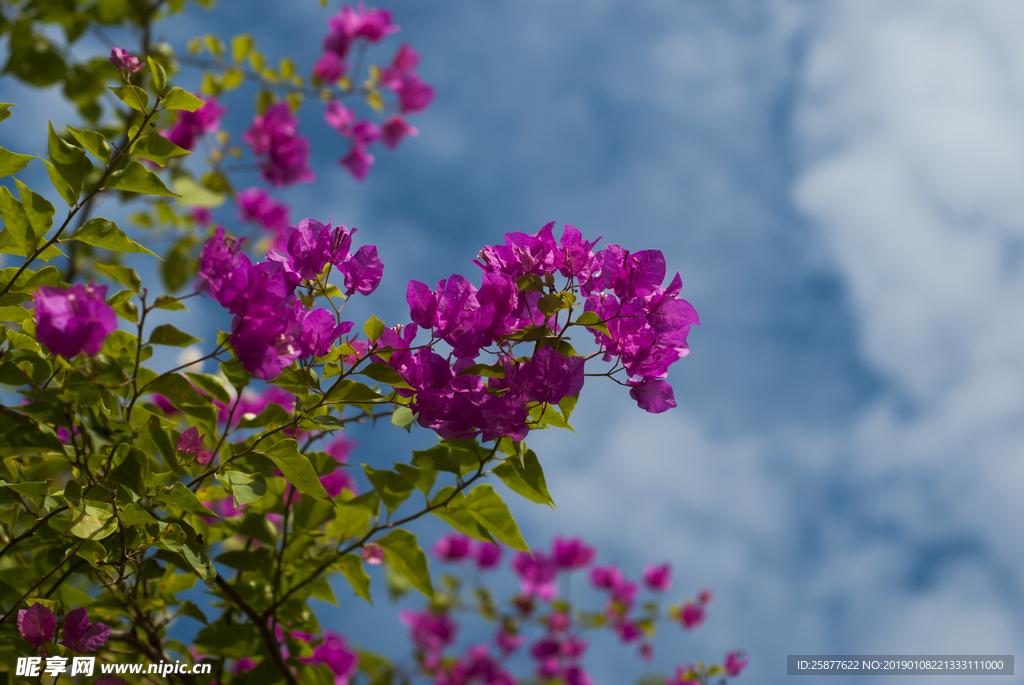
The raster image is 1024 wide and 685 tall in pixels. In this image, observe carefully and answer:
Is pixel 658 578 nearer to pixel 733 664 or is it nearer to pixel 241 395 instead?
pixel 733 664

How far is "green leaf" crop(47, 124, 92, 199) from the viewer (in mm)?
1104

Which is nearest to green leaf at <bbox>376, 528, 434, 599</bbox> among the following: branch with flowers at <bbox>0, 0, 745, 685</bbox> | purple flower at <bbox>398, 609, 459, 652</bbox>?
branch with flowers at <bbox>0, 0, 745, 685</bbox>

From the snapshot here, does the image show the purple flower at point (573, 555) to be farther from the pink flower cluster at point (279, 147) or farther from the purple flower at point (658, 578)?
the pink flower cluster at point (279, 147)

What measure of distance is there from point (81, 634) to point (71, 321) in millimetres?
511

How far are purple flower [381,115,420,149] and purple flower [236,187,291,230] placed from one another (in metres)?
0.89

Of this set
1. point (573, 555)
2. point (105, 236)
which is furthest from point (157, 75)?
→ point (573, 555)

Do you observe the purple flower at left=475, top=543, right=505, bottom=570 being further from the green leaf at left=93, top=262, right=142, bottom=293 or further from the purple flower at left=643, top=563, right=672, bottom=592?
the green leaf at left=93, top=262, right=142, bottom=293

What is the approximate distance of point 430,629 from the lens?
4520mm

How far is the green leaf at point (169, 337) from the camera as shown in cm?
101

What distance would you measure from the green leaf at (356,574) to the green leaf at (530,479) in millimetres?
404

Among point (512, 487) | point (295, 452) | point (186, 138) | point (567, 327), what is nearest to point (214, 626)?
point (295, 452)

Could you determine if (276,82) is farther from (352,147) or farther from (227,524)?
(227,524)

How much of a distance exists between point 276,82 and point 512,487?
100 inches

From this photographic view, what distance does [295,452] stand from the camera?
3.52 feet
